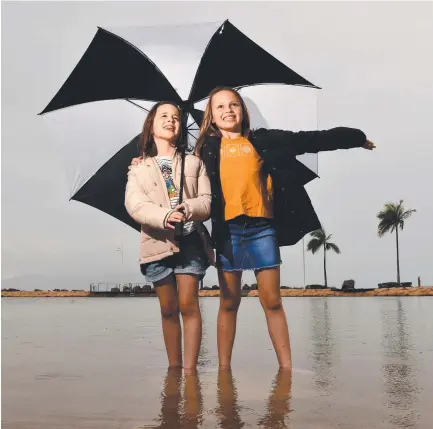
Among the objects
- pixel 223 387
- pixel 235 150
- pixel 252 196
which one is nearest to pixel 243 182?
pixel 252 196

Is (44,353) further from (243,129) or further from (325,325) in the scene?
(325,325)

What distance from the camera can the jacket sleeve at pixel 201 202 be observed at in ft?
15.3

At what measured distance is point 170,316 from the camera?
200 inches

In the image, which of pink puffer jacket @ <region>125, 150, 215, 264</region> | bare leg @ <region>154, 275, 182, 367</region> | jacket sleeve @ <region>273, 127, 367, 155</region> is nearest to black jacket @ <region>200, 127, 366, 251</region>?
jacket sleeve @ <region>273, 127, 367, 155</region>

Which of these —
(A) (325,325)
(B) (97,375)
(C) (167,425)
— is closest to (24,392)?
(B) (97,375)

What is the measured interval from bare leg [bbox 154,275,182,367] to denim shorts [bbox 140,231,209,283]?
0.07 m

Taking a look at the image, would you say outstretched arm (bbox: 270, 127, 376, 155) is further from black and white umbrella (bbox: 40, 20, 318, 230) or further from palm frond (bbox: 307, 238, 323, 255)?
palm frond (bbox: 307, 238, 323, 255)

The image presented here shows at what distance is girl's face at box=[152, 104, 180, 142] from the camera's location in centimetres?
505

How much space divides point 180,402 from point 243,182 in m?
1.70

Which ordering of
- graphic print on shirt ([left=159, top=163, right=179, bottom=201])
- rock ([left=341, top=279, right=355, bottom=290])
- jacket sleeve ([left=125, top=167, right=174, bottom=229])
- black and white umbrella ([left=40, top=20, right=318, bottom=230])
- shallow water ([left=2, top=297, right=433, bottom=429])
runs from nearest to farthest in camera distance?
shallow water ([left=2, top=297, right=433, bottom=429])
jacket sleeve ([left=125, top=167, right=174, bottom=229])
graphic print on shirt ([left=159, top=163, right=179, bottom=201])
black and white umbrella ([left=40, top=20, right=318, bottom=230])
rock ([left=341, top=279, right=355, bottom=290])

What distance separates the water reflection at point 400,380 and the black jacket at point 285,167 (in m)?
1.29

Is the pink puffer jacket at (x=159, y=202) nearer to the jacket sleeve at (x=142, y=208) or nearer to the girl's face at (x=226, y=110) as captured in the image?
the jacket sleeve at (x=142, y=208)

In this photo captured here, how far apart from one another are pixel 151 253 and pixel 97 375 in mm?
1289

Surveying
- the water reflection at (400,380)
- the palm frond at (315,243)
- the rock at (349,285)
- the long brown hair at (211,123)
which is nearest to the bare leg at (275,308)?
the water reflection at (400,380)
